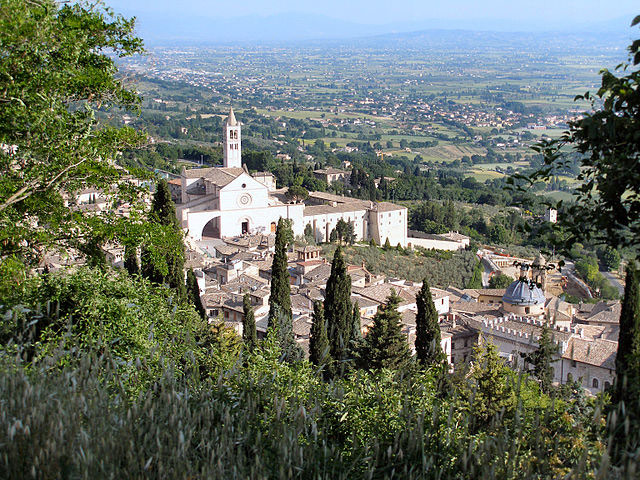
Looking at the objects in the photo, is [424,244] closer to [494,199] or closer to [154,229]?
[494,199]

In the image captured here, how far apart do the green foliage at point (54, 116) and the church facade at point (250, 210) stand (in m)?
23.7

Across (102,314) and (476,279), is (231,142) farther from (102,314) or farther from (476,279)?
(102,314)

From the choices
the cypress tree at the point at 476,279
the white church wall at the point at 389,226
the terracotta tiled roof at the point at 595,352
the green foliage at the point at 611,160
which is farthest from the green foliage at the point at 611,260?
the green foliage at the point at 611,160

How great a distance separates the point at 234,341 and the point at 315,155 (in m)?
72.1

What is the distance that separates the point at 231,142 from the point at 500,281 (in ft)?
53.9

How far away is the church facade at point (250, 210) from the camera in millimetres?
33406

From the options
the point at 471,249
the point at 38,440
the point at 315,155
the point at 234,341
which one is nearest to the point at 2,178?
the point at 38,440

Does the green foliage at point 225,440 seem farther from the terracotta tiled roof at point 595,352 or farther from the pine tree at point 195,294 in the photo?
the terracotta tiled roof at point 595,352

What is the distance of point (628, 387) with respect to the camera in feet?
10.9

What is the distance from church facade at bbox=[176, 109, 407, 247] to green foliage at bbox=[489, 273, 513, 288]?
8397 mm

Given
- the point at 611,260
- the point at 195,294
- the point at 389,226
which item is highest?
the point at 195,294

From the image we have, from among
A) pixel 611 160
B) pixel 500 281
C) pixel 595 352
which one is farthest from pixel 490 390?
pixel 500 281

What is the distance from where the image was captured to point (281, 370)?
518cm

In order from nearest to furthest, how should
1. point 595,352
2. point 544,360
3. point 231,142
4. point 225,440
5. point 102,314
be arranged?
point 225,440
point 102,314
point 544,360
point 595,352
point 231,142
